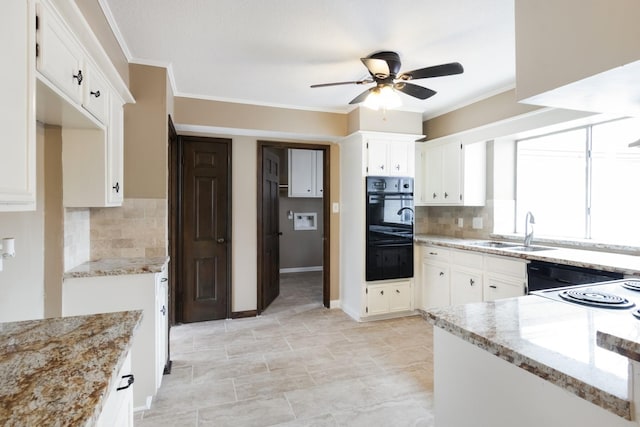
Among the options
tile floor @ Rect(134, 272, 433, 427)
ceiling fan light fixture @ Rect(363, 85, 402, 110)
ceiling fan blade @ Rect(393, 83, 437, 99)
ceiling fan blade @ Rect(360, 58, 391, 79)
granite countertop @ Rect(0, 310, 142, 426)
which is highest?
ceiling fan blade @ Rect(360, 58, 391, 79)

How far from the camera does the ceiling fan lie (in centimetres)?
231

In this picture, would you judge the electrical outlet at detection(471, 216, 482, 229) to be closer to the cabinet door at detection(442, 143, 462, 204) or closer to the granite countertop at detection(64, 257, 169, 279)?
the cabinet door at detection(442, 143, 462, 204)

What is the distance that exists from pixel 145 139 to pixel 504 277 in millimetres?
3254

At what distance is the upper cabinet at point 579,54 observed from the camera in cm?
108

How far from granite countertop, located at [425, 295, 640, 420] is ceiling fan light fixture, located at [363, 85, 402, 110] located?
5.87 feet

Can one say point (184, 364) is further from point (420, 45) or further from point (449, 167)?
point (449, 167)

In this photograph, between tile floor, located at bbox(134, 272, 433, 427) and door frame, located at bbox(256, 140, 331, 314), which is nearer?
tile floor, located at bbox(134, 272, 433, 427)

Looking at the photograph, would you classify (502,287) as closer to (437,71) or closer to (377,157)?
(377,157)

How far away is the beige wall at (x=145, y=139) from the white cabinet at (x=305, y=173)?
3.51 meters

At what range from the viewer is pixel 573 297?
4.76 ft

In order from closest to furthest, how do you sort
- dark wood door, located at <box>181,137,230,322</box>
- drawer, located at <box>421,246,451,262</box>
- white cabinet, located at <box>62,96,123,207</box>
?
1. white cabinet, located at <box>62,96,123,207</box>
2. drawer, located at <box>421,246,451,262</box>
3. dark wood door, located at <box>181,137,230,322</box>

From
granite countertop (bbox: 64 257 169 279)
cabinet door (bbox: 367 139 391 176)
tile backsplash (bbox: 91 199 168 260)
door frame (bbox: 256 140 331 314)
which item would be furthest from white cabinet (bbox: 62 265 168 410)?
cabinet door (bbox: 367 139 391 176)

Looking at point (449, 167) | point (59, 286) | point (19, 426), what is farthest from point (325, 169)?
point (19, 426)

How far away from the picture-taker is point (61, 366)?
952 mm
